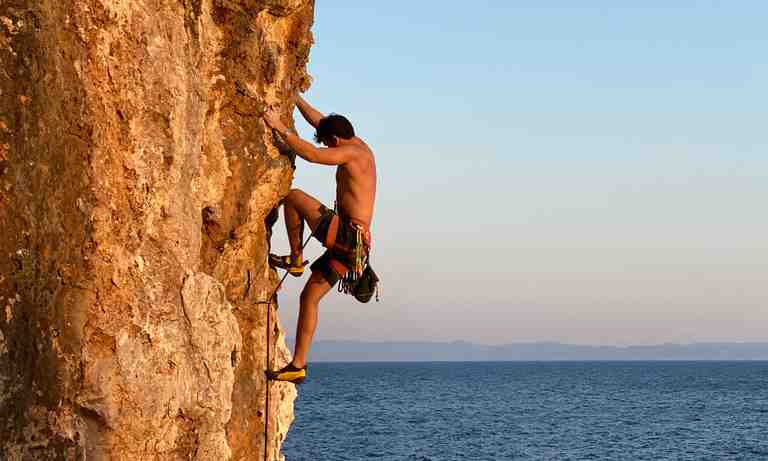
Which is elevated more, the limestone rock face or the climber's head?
the climber's head

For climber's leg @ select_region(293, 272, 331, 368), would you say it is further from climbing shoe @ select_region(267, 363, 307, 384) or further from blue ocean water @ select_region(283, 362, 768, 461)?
blue ocean water @ select_region(283, 362, 768, 461)

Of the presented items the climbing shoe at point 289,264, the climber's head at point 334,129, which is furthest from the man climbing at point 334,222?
the climbing shoe at point 289,264

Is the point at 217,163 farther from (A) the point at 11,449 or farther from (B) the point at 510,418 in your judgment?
(B) the point at 510,418

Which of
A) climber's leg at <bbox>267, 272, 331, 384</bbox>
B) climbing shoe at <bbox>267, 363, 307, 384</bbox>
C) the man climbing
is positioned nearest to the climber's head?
the man climbing

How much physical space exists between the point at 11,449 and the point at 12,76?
239cm

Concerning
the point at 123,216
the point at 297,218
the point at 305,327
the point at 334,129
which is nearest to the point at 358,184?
the point at 334,129

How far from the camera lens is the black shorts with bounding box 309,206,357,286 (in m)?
10.4

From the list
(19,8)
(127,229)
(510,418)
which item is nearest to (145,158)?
(127,229)

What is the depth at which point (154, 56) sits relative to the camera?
25.2ft

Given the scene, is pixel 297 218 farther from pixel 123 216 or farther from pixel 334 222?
pixel 123 216

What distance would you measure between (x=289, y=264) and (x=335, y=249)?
2.25ft

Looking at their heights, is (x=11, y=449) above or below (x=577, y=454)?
above

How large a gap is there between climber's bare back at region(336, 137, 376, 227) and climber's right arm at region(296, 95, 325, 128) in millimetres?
798

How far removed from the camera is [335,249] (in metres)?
10.5
